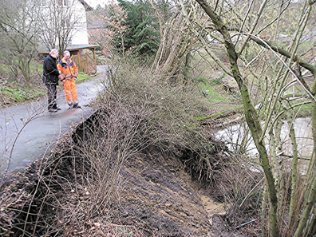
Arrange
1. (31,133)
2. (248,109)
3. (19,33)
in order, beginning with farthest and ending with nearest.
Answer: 1. (19,33)
2. (31,133)
3. (248,109)

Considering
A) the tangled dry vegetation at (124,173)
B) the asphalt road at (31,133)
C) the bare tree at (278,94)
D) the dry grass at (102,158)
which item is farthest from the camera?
the asphalt road at (31,133)

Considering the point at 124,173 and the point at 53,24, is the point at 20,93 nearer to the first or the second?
the point at 53,24

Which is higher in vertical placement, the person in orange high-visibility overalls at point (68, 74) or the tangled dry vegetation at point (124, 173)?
the person in orange high-visibility overalls at point (68, 74)

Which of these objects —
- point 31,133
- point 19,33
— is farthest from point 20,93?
point 31,133

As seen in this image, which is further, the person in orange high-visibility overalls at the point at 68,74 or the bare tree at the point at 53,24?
the bare tree at the point at 53,24

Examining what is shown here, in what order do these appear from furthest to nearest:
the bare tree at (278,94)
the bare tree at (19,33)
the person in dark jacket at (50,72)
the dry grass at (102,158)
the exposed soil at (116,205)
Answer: the bare tree at (19,33), the person in dark jacket at (50,72), the dry grass at (102,158), the exposed soil at (116,205), the bare tree at (278,94)

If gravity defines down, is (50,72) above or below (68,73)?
above

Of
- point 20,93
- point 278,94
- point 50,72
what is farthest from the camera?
point 20,93

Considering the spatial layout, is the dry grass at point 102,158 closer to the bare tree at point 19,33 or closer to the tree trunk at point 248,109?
the tree trunk at point 248,109

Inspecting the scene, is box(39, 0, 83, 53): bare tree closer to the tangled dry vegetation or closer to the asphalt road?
the asphalt road

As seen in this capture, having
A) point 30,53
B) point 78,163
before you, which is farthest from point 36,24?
point 78,163

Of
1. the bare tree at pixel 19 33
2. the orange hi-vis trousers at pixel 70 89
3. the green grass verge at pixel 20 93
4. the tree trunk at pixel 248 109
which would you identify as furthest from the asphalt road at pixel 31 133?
the bare tree at pixel 19 33

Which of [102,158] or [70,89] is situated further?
[70,89]

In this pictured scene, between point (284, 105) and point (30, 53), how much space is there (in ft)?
51.1
